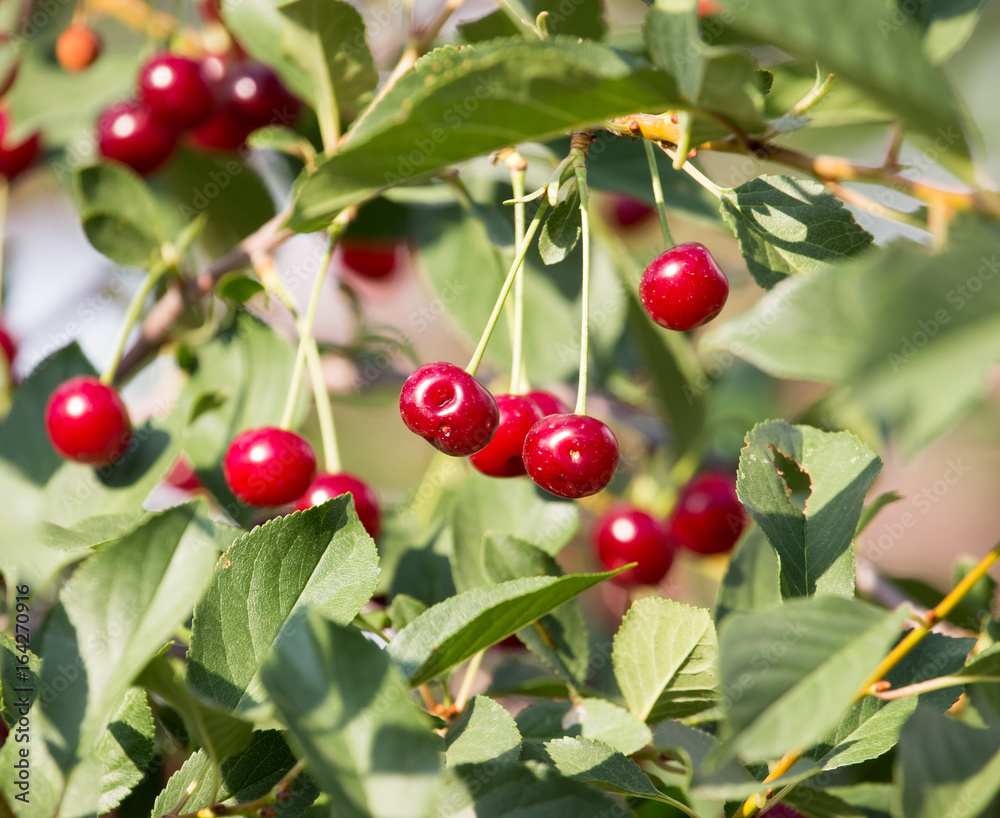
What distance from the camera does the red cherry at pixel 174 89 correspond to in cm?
142

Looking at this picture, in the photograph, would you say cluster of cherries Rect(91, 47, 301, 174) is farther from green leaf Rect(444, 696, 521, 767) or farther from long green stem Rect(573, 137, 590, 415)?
green leaf Rect(444, 696, 521, 767)

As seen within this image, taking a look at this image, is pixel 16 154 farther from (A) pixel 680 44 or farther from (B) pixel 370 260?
(A) pixel 680 44

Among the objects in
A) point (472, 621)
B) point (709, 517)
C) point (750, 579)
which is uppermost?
point (472, 621)

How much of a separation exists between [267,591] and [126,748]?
20 centimetres

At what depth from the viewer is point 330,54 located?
3.65 ft

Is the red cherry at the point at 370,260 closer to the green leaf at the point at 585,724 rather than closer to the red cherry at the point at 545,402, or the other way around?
the red cherry at the point at 545,402

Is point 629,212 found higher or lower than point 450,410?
lower

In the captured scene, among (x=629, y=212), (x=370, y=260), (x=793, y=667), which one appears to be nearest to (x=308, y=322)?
(x=793, y=667)

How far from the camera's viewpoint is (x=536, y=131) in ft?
1.93

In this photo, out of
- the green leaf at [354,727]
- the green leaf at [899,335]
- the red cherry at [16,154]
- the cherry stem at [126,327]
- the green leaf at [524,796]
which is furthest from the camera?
the red cherry at [16,154]

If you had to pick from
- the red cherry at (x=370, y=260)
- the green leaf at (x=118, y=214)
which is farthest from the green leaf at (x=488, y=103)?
the red cherry at (x=370, y=260)

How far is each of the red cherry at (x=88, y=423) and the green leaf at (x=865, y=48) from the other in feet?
3.08

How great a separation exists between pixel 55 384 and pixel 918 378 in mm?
1193

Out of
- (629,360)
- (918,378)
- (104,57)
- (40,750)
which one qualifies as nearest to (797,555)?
(918,378)
